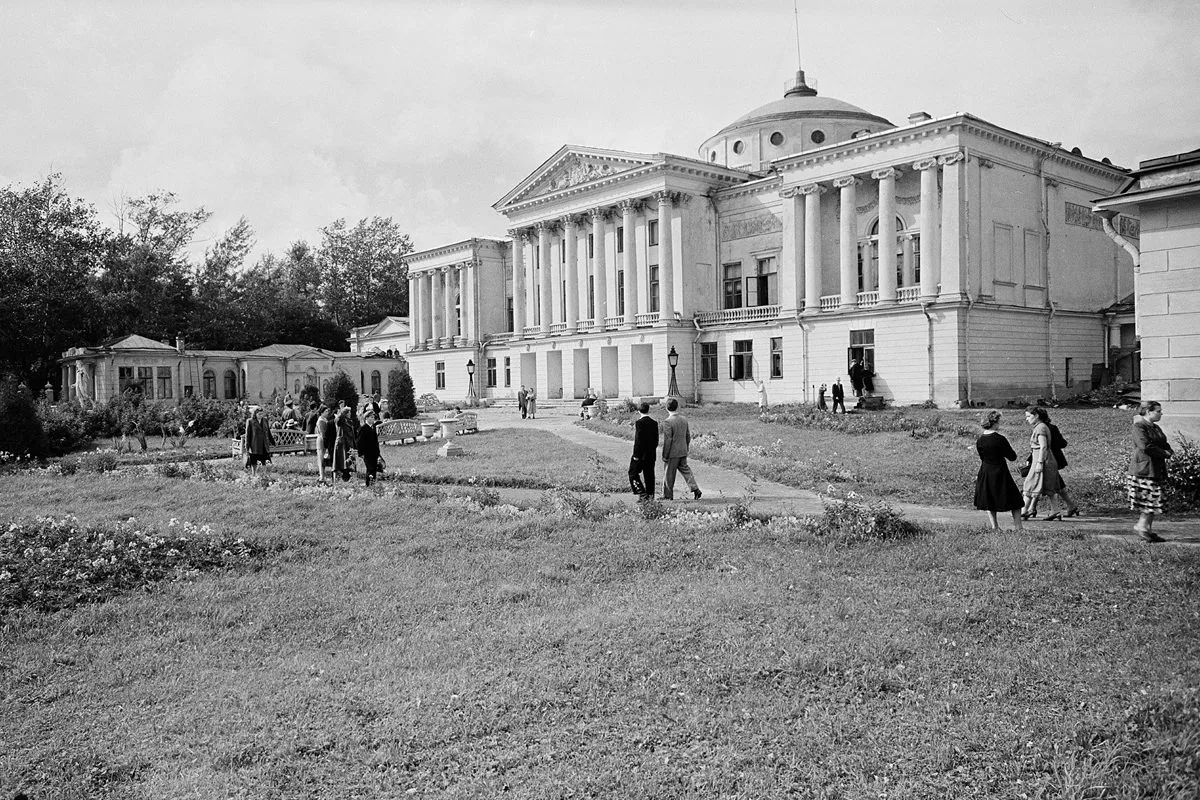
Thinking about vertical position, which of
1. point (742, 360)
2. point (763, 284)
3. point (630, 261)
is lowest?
point (742, 360)

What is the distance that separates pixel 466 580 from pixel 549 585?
0.99m

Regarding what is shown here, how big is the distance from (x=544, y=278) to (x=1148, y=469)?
147ft

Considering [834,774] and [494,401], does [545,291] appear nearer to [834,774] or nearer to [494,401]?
[494,401]

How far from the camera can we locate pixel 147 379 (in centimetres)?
4709

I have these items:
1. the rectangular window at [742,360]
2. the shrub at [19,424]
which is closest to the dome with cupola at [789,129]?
the rectangular window at [742,360]

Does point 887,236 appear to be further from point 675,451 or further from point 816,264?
point 675,451

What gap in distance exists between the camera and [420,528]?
1281cm

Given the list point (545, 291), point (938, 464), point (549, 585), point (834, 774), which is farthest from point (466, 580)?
point (545, 291)

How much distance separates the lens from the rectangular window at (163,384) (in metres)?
47.8

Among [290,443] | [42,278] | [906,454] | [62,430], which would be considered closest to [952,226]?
[906,454]

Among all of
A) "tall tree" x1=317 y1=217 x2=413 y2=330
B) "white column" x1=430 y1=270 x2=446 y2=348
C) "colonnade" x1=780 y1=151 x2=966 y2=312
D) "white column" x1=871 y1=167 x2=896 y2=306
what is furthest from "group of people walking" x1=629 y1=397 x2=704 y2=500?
"tall tree" x1=317 y1=217 x2=413 y2=330

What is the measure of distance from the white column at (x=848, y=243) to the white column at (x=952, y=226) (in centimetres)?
425

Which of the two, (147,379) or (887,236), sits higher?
(887,236)

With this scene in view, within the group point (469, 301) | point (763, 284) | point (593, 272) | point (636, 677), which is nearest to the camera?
point (636, 677)
